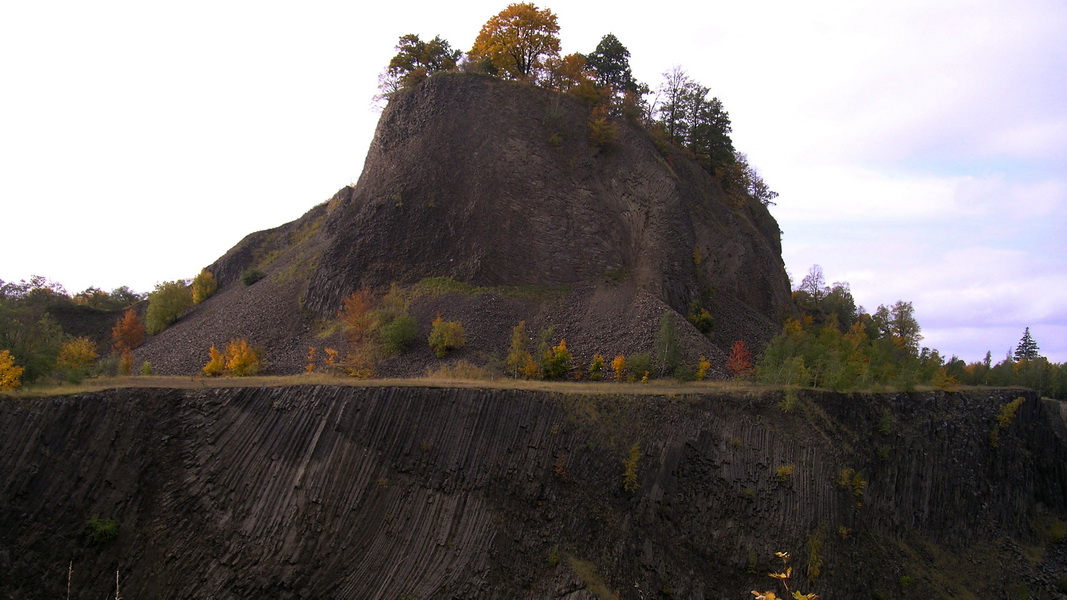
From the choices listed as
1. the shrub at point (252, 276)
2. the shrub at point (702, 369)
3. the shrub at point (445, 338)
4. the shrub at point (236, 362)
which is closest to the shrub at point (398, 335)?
the shrub at point (445, 338)

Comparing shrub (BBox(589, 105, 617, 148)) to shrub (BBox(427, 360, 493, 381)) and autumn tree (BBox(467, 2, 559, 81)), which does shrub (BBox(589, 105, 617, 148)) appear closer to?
autumn tree (BBox(467, 2, 559, 81))

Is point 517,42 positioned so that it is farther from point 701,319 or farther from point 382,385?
point 382,385

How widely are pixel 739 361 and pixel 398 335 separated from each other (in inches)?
605

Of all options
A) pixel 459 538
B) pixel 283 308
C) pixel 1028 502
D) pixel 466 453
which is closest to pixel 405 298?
pixel 283 308

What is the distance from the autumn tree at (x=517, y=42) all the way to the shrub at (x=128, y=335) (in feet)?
85.5

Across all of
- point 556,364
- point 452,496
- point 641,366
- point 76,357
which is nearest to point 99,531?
point 452,496

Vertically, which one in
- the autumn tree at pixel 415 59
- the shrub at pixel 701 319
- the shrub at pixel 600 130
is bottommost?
the shrub at pixel 701 319

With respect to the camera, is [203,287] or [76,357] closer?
[76,357]

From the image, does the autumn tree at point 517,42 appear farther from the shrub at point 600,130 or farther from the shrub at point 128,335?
the shrub at point 128,335

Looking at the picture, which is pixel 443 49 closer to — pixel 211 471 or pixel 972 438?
pixel 211 471

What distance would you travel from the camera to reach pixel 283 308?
35719 millimetres

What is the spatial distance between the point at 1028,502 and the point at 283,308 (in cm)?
4131

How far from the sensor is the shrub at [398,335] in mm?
30641

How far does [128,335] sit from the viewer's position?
3928cm
